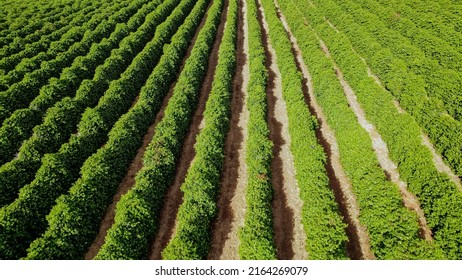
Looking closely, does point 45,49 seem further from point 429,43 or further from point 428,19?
point 428,19

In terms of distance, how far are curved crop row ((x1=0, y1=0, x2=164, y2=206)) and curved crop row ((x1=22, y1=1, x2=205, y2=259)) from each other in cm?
354

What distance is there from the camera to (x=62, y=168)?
62.0 ft

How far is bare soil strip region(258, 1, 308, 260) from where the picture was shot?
1705 centimetres

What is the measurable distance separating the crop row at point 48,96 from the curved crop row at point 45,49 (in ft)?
13.1

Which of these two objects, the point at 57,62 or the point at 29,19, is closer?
the point at 57,62

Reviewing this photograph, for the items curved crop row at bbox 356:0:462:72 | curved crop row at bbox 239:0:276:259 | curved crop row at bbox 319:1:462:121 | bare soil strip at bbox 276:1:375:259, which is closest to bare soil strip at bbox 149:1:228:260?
curved crop row at bbox 239:0:276:259

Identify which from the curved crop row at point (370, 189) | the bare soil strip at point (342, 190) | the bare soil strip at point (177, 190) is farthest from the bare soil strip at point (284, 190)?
the bare soil strip at point (177, 190)

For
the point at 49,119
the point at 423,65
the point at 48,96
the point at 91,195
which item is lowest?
the point at 91,195

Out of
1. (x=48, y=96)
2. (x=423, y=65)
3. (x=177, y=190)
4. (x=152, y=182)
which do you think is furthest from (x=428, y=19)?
(x=48, y=96)

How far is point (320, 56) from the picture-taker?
32281mm

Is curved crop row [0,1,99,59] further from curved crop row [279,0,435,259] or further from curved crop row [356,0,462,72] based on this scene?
curved crop row [356,0,462,72]

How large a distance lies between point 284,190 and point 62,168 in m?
15.0

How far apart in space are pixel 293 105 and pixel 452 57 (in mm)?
16949

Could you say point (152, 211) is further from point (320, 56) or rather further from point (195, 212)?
point (320, 56)
